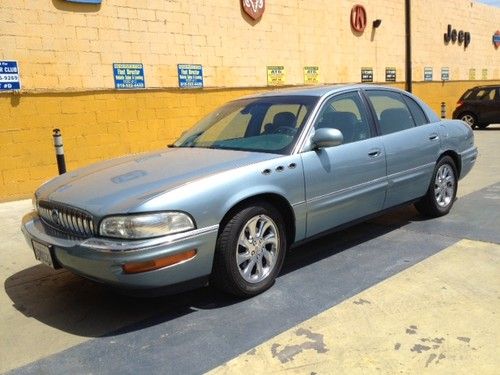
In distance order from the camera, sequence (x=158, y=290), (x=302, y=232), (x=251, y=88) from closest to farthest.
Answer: (x=158, y=290)
(x=302, y=232)
(x=251, y=88)

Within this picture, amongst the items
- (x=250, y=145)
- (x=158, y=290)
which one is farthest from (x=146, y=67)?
(x=158, y=290)

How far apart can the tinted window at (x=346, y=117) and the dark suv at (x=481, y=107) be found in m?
12.8

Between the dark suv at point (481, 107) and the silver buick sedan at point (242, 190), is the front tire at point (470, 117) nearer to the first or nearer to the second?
the dark suv at point (481, 107)

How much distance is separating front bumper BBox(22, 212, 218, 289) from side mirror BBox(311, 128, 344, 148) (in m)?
1.18

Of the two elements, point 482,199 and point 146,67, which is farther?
point 146,67

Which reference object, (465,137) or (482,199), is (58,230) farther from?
(482,199)

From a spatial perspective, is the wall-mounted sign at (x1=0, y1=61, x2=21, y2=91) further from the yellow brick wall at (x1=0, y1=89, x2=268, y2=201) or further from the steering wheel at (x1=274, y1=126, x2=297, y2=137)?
the steering wheel at (x1=274, y1=126, x2=297, y2=137)

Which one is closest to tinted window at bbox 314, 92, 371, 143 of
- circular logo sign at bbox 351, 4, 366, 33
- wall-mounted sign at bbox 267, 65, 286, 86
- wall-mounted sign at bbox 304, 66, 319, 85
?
wall-mounted sign at bbox 267, 65, 286, 86

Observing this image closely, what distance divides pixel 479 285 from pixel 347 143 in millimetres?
1529

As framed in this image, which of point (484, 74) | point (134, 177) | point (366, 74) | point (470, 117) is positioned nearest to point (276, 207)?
point (134, 177)

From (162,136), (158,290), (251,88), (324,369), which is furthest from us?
(251,88)

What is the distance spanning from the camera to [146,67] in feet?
28.8

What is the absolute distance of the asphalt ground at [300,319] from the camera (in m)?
2.88

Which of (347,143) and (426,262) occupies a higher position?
(347,143)
